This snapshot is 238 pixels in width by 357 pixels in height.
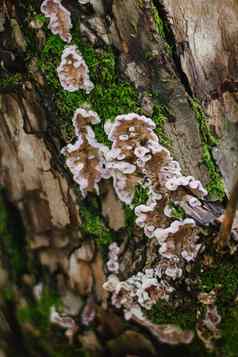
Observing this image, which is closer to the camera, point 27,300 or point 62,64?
point 62,64

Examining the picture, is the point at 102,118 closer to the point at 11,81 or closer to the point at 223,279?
the point at 11,81

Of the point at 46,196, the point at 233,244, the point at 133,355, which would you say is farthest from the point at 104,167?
the point at 133,355

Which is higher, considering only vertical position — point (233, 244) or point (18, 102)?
point (18, 102)

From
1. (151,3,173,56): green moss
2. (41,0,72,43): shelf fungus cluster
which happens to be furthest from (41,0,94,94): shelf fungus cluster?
(151,3,173,56): green moss

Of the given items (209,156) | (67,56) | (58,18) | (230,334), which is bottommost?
(230,334)

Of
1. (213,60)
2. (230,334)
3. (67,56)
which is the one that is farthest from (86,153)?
(230,334)

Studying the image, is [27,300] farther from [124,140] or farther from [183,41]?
[183,41]

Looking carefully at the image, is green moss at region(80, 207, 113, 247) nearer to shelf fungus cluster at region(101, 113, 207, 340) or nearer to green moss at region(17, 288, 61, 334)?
shelf fungus cluster at region(101, 113, 207, 340)
